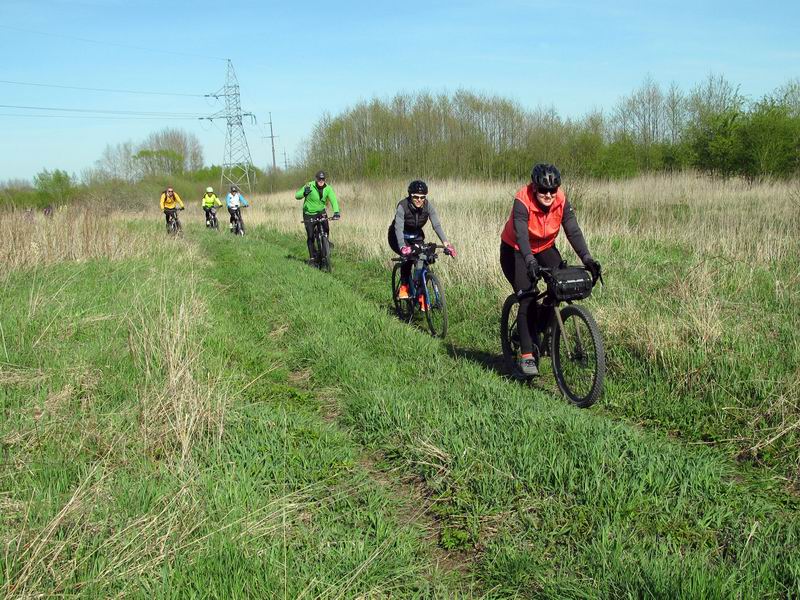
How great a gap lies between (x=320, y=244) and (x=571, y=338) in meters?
8.33

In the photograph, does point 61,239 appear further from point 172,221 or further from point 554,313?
point 554,313

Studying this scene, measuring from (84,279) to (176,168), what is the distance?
60.6m

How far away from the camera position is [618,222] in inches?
547

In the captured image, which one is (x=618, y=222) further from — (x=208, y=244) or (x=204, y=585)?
(x=204, y=585)

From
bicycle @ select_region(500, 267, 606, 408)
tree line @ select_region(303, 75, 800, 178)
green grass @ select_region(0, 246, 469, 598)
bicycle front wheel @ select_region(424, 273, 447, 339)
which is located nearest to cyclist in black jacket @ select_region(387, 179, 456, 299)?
bicycle front wheel @ select_region(424, 273, 447, 339)

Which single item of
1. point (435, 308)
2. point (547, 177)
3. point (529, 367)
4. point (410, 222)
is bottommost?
point (529, 367)

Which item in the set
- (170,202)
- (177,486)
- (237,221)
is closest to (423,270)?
(177,486)

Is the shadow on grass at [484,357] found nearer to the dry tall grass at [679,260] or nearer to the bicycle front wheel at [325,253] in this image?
the dry tall grass at [679,260]

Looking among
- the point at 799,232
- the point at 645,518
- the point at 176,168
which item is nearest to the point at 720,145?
the point at 799,232

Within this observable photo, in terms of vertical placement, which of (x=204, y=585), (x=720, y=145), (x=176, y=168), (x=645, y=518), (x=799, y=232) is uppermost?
(x=176, y=168)

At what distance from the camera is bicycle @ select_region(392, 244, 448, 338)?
736cm

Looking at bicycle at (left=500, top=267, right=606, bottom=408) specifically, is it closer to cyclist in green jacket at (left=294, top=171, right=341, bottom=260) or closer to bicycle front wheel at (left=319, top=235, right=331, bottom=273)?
bicycle front wheel at (left=319, top=235, right=331, bottom=273)

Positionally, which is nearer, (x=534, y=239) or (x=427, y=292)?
(x=534, y=239)

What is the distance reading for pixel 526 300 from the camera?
5.52 m
